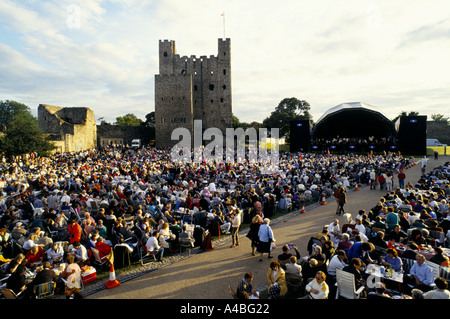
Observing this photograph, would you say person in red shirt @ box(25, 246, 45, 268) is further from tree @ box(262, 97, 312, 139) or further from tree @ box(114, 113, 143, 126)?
tree @ box(114, 113, 143, 126)

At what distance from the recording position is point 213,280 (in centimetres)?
579

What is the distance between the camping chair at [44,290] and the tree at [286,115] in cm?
5007

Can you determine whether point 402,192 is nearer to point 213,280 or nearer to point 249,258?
point 249,258

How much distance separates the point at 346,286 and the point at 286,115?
5067cm

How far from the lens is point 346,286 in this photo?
→ 4422 mm

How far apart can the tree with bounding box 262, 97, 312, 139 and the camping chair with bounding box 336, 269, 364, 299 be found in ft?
161

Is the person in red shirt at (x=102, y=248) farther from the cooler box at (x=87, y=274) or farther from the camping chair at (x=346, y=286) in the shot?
the camping chair at (x=346, y=286)

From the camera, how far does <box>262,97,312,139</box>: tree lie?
174 feet

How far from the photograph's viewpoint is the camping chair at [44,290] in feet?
15.6

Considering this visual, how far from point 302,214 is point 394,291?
5971mm

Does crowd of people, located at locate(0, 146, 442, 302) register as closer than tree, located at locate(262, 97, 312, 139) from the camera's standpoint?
Yes

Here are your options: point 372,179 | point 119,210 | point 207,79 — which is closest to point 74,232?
point 119,210

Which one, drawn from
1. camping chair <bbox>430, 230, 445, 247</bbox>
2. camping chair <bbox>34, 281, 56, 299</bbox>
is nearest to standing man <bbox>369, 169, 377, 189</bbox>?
camping chair <bbox>430, 230, 445, 247</bbox>
